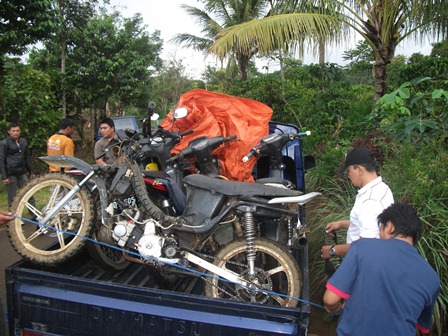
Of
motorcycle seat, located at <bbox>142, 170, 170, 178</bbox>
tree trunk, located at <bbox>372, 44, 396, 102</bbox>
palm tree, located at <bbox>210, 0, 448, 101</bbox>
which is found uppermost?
palm tree, located at <bbox>210, 0, 448, 101</bbox>

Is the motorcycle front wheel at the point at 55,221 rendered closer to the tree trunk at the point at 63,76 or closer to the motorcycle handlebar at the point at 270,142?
the motorcycle handlebar at the point at 270,142

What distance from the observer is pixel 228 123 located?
406cm

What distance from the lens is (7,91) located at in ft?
30.5

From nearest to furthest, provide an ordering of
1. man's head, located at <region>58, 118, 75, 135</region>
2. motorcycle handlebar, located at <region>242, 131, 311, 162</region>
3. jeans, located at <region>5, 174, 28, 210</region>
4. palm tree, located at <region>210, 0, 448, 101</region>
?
motorcycle handlebar, located at <region>242, 131, 311, 162</region> → man's head, located at <region>58, 118, 75, 135</region> → jeans, located at <region>5, 174, 28, 210</region> → palm tree, located at <region>210, 0, 448, 101</region>

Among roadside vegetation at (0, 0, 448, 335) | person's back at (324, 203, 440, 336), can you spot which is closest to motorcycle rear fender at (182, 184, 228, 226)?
person's back at (324, 203, 440, 336)

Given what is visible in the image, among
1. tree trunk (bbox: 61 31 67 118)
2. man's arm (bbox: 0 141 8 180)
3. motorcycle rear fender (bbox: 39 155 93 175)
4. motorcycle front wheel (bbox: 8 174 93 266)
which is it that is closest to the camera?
motorcycle front wheel (bbox: 8 174 93 266)

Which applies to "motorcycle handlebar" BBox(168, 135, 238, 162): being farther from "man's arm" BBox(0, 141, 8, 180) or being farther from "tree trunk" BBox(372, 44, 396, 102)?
"tree trunk" BBox(372, 44, 396, 102)

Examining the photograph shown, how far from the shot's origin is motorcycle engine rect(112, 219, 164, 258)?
2.77 meters

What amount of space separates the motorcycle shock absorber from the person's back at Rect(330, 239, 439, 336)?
0.80m

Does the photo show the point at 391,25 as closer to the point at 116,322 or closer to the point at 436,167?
the point at 436,167

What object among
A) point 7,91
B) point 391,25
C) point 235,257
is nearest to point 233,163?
point 235,257

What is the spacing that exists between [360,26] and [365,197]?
5.84 m

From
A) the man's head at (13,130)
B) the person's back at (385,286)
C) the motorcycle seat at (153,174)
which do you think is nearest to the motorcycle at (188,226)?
the motorcycle seat at (153,174)

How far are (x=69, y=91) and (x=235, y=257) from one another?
1226cm
